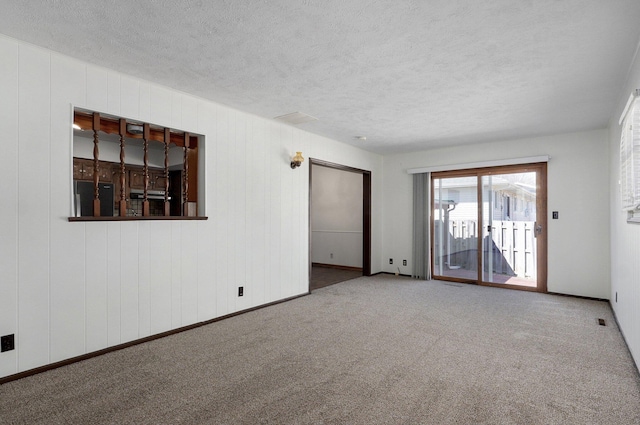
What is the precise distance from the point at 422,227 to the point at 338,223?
2.12m

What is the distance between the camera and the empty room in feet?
6.99

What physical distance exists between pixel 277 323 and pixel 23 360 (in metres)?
2.10

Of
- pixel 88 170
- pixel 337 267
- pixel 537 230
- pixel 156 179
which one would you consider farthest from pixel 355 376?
pixel 156 179

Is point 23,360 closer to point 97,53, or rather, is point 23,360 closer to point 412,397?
point 97,53

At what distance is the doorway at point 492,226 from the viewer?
17.1ft

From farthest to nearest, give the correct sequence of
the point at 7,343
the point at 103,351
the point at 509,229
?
the point at 509,229, the point at 103,351, the point at 7,343

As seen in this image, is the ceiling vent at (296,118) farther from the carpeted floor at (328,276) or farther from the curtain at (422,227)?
the curtain at (422,227)

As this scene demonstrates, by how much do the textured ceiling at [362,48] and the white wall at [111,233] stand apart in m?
0.26

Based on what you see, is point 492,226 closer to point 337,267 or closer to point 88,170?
point 337,267

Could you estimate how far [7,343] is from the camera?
2396 millimetres

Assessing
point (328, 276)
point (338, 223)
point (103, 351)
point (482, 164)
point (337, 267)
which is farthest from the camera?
point (338, 223)

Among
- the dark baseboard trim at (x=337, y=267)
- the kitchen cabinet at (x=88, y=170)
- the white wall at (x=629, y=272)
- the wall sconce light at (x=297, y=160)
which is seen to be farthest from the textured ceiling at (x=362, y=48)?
the dark baseboard trim at (x=337, y=267)

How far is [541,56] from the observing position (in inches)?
103

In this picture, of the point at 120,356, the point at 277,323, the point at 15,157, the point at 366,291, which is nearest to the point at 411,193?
the point at 366,291
